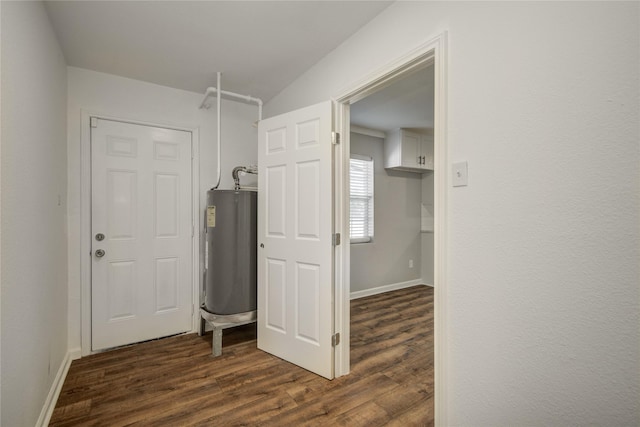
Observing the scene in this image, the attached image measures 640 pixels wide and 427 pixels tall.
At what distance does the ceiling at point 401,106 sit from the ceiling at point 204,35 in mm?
862

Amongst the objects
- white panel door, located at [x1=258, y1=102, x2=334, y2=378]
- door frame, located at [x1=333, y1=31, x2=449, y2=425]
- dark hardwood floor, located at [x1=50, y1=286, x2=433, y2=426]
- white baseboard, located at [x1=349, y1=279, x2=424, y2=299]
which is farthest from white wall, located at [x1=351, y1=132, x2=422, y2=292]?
door frame, located at [x1=333, y1=31, x2=449, y2=425]

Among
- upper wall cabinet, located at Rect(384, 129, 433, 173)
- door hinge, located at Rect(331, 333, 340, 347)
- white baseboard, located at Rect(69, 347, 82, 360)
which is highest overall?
upper wall cabinet, located at Rect(384, 129, 433, 173)

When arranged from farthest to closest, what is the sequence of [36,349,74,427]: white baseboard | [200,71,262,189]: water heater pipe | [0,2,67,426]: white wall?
[200,71,262,189]: water heater pipe < [36,349,74,427]: white baseboard < [0,2,67,426]: white wall

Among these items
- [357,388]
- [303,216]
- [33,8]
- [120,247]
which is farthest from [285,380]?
[33,8]

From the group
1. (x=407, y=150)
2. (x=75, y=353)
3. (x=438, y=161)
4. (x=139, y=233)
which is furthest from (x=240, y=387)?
(x=407, y=150)

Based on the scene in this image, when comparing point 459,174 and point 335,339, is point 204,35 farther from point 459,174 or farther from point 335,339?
point 335,339

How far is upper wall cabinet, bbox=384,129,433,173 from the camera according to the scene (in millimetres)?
4387

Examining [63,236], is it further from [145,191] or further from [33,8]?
[33,8]

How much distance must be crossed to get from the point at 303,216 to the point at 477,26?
1556 millimetres

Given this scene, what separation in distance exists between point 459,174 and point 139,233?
2778 millimetres

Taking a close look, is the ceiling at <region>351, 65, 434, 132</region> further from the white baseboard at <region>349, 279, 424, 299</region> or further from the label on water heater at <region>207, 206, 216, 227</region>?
the white baseboard at <region>349, 279, 424, 299</region>

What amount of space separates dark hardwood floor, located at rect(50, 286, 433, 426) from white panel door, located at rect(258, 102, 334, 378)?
24 centimetres

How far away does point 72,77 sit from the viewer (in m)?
2.52

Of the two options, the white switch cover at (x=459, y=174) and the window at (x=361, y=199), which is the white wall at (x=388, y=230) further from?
the white switch cover at (x=459, y=174)
